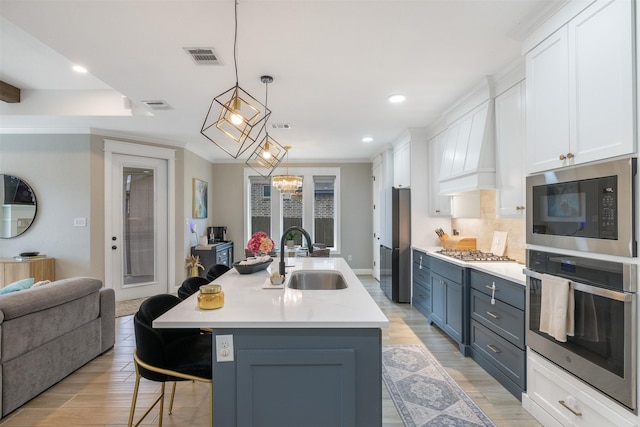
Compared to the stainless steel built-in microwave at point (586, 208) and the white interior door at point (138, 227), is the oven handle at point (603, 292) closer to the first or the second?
the stainless steel built-in microwave at point (586, 208)

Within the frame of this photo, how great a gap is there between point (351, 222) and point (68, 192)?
501cm

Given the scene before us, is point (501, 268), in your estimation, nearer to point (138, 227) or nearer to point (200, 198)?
point (138, 227)

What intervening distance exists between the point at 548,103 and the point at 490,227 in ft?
6.58

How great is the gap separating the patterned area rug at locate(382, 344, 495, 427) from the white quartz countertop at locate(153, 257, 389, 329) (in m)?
0.97

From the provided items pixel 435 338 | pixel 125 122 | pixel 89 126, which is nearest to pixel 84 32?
pixel 125 122

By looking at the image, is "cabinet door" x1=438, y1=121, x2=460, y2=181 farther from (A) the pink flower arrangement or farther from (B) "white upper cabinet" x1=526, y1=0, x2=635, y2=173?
(A) the pink flower arrangement

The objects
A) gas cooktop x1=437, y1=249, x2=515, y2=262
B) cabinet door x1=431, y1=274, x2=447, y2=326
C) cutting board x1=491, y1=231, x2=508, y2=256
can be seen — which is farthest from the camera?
cabinet door x1=431, y1=274, x2=447, y2=326

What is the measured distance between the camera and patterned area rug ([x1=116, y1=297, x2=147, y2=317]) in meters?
4.36

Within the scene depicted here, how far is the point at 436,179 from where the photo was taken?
4.29 m

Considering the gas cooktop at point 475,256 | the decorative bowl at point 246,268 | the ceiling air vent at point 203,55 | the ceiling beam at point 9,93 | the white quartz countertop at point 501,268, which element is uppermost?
the ceiling beam at point 9,93

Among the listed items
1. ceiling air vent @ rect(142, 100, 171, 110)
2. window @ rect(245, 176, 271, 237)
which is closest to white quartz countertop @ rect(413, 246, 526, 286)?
ceiling air vent @ rect(142, 100, 171, 110)

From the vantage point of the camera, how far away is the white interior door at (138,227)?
4.88 metres

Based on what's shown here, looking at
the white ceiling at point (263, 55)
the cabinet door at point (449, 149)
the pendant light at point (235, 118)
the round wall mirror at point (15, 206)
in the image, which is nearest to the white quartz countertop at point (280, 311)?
the pendant light at point (235, 118)

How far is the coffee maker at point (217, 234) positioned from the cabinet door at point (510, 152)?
539cm
